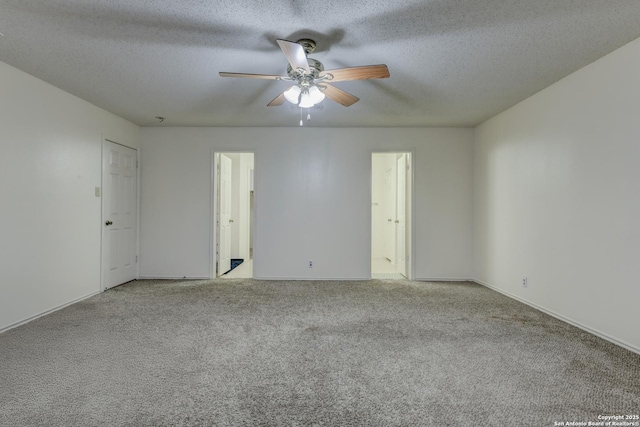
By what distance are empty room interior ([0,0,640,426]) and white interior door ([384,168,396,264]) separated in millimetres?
1475

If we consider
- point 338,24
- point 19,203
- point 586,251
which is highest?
point 338,24

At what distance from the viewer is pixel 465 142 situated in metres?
5.07

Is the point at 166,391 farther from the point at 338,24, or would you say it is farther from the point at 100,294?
the point at 100,294

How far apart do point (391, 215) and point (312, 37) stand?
16.7 ft

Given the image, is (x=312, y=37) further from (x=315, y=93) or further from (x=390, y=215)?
(x=390, y=215)

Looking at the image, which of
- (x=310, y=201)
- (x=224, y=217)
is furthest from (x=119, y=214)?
(x=310, y=201)

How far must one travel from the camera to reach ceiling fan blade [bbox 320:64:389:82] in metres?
2.30

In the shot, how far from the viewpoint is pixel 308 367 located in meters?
2.21

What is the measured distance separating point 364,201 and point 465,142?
71.8 inches

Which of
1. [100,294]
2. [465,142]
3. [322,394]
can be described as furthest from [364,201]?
[100,294]

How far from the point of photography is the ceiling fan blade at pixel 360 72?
7.55 feet

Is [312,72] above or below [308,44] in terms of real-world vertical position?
below

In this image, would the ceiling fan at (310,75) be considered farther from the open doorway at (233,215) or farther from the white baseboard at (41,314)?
the white baseboard at (41,314)

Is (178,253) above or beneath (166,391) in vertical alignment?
above
